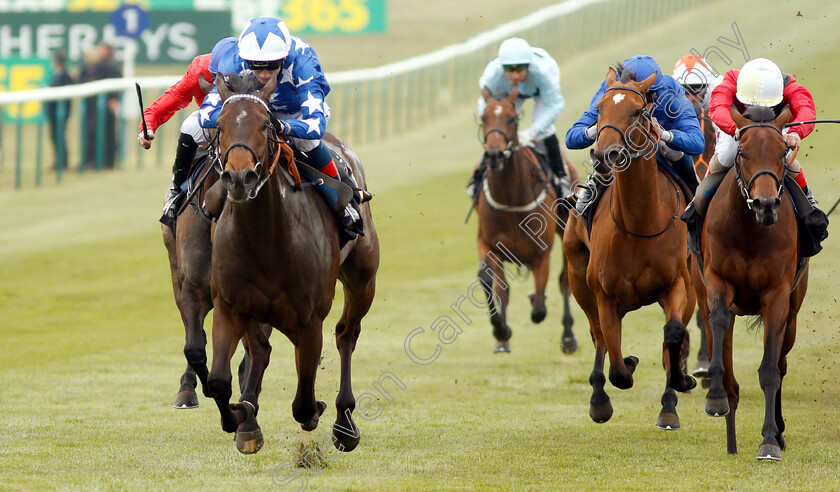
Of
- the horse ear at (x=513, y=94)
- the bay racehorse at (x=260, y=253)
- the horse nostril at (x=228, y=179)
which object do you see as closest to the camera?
the horse nostril at (x=228, y=179)

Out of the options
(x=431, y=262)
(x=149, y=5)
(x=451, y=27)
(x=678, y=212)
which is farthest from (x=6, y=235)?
(x=451, y=27)

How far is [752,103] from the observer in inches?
253

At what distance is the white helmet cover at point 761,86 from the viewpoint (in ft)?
21.0

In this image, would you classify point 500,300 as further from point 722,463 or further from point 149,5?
point 149,5

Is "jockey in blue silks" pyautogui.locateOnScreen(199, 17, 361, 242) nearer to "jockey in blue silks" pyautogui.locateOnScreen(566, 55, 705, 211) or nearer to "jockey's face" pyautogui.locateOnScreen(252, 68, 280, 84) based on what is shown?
"jockey's face" pyautogui.locateOnScreen(252, 68, 280, 84)

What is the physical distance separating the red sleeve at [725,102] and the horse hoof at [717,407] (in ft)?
4.71

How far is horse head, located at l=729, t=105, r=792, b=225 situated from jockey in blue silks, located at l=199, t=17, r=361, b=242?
205cm

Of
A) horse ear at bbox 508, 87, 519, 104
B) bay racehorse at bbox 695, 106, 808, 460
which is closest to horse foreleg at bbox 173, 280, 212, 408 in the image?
bay racehorse at bbox 695, 106, 808, 460

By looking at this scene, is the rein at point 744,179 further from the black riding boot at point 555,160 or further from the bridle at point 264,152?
the black riding boot at point 555,160

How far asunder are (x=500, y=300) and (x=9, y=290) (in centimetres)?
592

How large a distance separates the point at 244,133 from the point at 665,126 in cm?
315

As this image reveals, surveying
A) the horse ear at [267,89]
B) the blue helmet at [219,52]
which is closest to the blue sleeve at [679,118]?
the blue helmet at [219,52]

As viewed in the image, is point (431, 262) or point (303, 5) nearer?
point (431, 262)

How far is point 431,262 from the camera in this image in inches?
620
